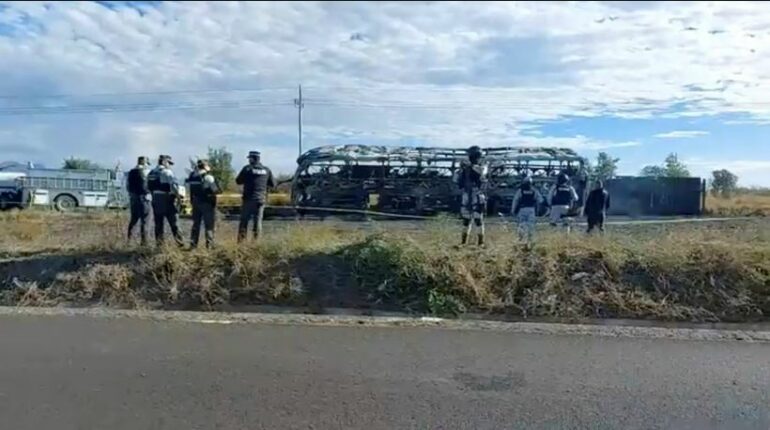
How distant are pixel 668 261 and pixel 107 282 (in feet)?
25.6

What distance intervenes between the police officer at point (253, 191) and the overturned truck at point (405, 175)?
15.9 metres

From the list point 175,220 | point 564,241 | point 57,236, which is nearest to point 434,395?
point 564,241

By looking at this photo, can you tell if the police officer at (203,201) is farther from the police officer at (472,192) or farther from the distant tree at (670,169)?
the distant tree at (670,169)

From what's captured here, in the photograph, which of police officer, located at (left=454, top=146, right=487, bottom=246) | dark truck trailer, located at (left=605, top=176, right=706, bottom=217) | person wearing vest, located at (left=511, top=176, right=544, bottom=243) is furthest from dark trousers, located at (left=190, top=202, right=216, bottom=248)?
dark truck trailer, located at (left=605, top=176, right=706, bottom=217)

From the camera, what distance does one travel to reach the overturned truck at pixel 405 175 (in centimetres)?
2661

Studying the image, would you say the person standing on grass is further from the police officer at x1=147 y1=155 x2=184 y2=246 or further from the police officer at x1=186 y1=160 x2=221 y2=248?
the police officer at x1=147 y1=155 x2=184 y2=246

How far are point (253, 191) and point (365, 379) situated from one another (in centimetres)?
581

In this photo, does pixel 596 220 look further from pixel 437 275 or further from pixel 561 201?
pixel 437 275

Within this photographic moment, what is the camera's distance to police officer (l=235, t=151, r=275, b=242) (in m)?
10.2

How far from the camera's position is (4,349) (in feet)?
18.9

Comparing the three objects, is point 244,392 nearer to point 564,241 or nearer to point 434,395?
point 434,395

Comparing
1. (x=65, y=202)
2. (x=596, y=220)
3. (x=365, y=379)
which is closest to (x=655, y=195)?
(x=596, y=220)

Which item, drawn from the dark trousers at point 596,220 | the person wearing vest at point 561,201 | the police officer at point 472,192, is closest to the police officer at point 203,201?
the police officer at point 472,192

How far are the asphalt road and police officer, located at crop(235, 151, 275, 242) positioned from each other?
11.9ft
